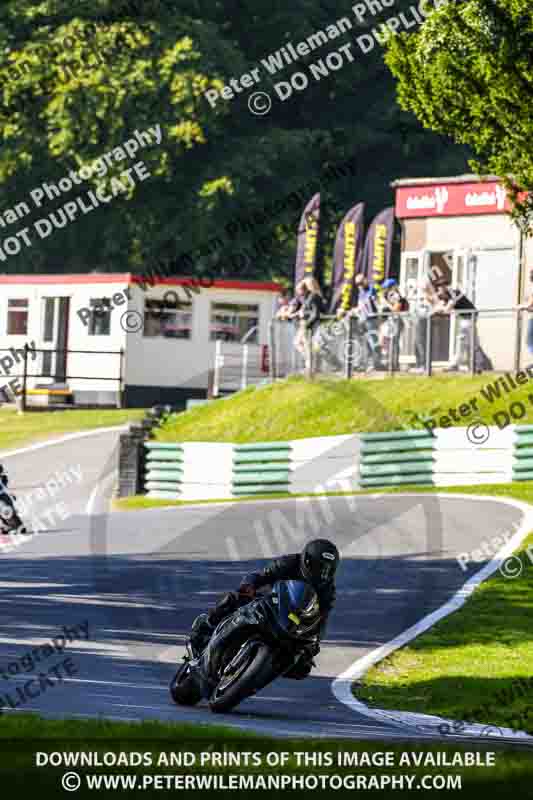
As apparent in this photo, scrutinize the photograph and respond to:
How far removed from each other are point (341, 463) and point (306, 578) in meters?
16.5

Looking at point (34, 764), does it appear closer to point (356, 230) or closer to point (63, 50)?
point (356, 230)

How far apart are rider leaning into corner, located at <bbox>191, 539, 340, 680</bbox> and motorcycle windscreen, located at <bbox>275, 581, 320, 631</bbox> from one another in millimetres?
78

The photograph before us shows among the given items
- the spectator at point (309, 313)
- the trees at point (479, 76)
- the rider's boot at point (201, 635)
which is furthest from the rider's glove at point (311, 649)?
the spectator at point (309, 313)

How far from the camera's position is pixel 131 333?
139 ft

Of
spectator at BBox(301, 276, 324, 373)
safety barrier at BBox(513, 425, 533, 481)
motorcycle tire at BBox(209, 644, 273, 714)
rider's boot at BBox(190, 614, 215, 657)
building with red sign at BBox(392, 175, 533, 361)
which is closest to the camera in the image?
motorcycle tire at BBox(209, 644, 273, 714)

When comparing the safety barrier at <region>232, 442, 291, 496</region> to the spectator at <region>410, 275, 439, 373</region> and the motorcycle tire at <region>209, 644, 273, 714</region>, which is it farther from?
the motorcycle tire at <region>209, 644, 273, 714</region>

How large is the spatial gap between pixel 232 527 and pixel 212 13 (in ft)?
115

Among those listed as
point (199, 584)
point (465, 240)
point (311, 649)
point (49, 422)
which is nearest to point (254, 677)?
point (311, 649)

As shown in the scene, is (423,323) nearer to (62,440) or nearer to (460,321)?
(460,321)

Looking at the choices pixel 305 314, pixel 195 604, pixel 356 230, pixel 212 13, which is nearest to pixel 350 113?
pixel 212 13

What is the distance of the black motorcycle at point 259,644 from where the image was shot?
10555mm

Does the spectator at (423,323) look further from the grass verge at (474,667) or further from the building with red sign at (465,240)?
the grass verge at (474,667)

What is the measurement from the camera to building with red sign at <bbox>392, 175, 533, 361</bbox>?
108 ft

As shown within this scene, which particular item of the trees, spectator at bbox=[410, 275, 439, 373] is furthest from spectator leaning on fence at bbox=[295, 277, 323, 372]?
the trees
